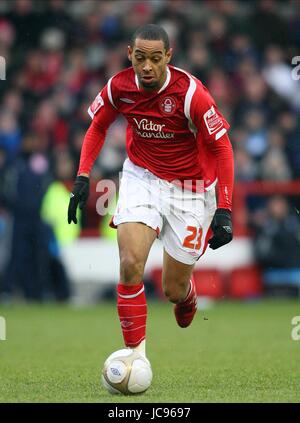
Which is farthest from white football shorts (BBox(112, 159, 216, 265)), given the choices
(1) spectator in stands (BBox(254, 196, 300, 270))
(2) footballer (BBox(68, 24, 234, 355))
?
(1) spectator in stands (BBox(254, 196, 300, 270))

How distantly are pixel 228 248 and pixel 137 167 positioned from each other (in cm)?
730

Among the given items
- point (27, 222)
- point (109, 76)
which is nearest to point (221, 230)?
point (27, 222)

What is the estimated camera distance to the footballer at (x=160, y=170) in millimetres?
6957

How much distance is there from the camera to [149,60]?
23.1 feet

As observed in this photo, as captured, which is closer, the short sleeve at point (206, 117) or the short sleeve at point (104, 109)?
the short sleeve at point (206, 117)

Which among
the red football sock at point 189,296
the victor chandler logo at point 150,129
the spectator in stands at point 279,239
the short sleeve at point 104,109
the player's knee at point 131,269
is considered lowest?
the spectator in stands at point 279,239

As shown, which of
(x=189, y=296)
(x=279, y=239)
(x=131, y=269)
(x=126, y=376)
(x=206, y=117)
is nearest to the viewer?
(x=126, y=376)

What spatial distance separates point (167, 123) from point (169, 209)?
1.96 feet

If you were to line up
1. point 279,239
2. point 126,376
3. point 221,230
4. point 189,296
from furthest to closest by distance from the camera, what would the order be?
1. point 279,239
2. point 189,296
3. point 221,230
4. point 126,376

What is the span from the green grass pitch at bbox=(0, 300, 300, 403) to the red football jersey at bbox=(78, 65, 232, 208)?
1.25m

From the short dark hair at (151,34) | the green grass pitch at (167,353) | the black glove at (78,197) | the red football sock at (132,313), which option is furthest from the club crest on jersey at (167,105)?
the green grass pitch at (167,353)

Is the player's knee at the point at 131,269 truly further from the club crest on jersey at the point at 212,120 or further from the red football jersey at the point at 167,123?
the club crest on jersey at the point at 212,120

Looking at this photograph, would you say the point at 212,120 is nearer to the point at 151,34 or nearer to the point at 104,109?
the point at 151,34

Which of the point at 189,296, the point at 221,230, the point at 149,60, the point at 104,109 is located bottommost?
the point at 189,296
